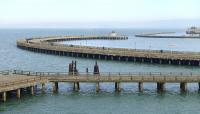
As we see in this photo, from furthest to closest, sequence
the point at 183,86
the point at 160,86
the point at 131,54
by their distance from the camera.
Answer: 1. the point at 131,54
2. the point at 183,86
3. the point at 160,86

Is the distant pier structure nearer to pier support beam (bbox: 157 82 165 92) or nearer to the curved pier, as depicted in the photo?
the curved pier

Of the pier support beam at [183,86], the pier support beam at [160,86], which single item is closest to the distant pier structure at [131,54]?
the pier support beam at [183,86]

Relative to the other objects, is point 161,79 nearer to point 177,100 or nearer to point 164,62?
point 177,100

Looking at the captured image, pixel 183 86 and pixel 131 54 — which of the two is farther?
pixel 131 54

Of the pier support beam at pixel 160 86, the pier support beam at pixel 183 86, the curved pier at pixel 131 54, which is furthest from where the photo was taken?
the curved pier at pixel 131 54

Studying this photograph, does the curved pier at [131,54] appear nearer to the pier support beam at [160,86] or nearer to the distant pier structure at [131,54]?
the distant pier structure at [131,54]

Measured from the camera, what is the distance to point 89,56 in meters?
91.1

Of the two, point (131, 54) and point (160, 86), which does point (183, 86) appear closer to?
point (160, 86)

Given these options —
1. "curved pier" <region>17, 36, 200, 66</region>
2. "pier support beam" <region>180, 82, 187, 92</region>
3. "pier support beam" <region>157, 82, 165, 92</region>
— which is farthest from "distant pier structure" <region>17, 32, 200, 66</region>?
"pier support beam" <region>157, 82, 165, 92</region>

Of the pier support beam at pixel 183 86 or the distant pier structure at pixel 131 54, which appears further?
the distant pier structure at pixel 131 54

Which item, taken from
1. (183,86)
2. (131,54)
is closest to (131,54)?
(131,54)

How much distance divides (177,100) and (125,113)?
778 centimetres

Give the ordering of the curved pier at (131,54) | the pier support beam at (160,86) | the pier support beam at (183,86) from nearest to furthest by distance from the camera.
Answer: the pier support beam at (160,86)
the pier support beam at (183,86)
the curved pier at (131,54)

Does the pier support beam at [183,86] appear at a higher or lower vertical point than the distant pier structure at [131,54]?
lower
